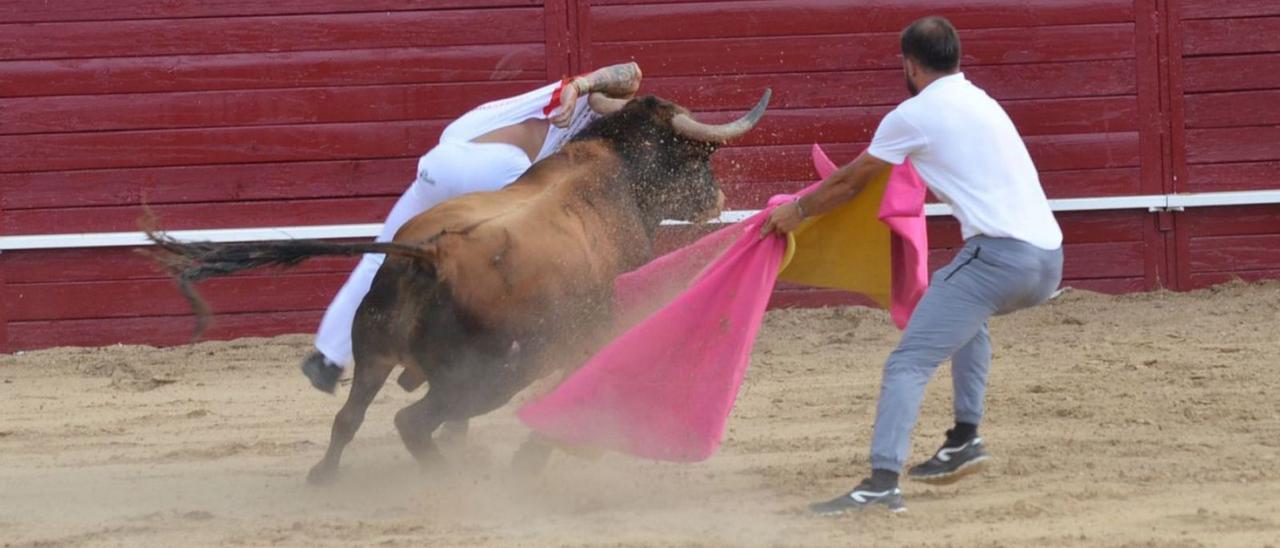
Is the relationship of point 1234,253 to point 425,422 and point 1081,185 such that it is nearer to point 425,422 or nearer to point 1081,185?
point 1081,185

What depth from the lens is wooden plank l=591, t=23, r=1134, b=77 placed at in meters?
8.31

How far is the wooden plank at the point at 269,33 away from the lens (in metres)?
8.16

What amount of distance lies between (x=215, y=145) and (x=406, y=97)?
904 mm

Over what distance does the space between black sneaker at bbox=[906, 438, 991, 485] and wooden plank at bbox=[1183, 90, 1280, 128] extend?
13.6ft

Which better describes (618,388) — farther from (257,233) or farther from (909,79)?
(257,233)

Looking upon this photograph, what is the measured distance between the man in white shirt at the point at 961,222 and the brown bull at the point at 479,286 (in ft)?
3.08

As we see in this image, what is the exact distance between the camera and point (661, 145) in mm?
5676

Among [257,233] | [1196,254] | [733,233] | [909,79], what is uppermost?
[909,79]

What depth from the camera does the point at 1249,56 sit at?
845cm

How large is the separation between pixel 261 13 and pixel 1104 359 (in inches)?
160

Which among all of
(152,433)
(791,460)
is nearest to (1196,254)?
(791,460)

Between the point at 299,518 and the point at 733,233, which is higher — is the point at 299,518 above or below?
below

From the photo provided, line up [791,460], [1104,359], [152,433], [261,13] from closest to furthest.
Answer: [791,460] < [152,433] < [1104,359] < [261,13]

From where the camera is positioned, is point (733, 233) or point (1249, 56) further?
point (1249, 56)
